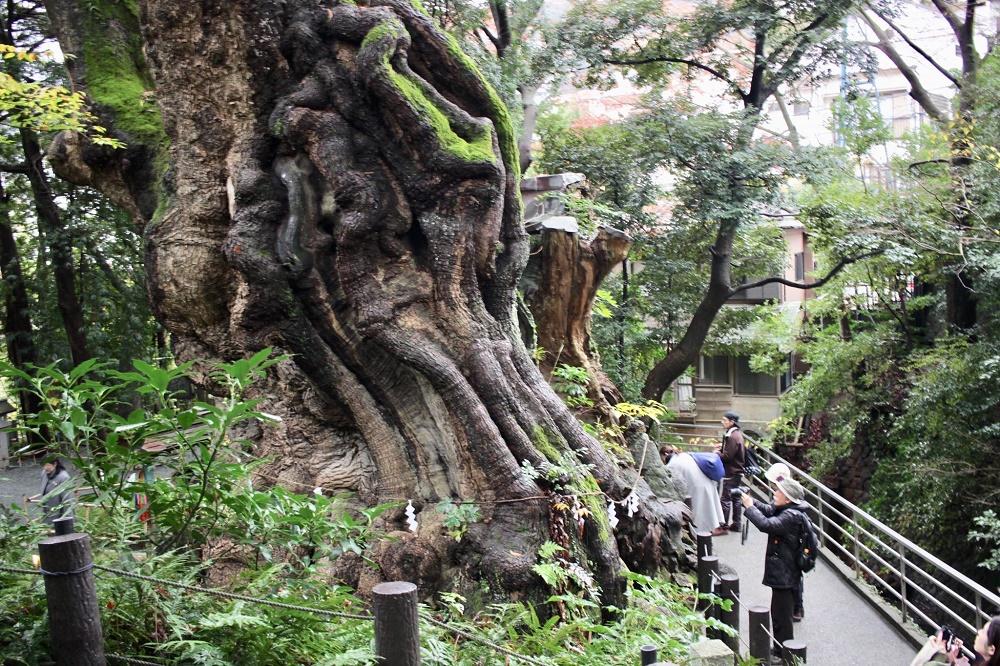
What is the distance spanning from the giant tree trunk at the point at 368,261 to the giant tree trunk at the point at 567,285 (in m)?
3.58

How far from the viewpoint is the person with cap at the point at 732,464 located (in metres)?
10.3

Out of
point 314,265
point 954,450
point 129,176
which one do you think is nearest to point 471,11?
point 129,176

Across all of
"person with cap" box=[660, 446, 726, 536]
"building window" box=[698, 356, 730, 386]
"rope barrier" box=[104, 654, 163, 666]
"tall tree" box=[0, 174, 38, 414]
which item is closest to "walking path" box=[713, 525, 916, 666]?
"person with cap" box=[660, 446, 726, 536]

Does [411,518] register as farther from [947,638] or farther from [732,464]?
[732,464]

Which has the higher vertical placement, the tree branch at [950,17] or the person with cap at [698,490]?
the tree branch at [950,17]

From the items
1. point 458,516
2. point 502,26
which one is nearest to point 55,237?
point 502,26

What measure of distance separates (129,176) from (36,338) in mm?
10484

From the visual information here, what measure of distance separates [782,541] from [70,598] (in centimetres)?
547

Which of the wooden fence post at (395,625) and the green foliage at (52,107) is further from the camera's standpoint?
the green foliage at (52,107)

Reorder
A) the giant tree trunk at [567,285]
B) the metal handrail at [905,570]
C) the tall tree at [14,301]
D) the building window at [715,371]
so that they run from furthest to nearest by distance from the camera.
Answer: the building window at [715,371] < the tall tree at [14,301] < the giant tree trunk at [567,285] < the metal handrail at [905,570]

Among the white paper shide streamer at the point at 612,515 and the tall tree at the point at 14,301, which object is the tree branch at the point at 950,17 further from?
the tall tree at the point at 14,301

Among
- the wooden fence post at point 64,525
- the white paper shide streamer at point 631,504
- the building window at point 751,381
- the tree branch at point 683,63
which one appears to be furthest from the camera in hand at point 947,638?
the building window at point 751,381

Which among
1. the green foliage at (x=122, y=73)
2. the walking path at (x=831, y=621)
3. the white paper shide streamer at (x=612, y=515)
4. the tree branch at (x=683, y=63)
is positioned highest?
the tree branch at (x=683, y=63)

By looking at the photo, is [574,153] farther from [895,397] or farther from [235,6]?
[235,6]
